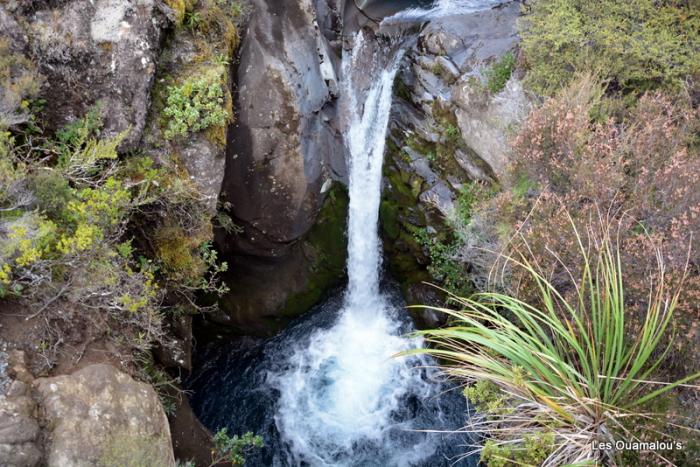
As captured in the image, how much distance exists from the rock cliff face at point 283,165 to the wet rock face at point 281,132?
17mm

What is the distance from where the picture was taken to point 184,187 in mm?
6160


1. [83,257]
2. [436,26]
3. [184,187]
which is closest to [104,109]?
[184,187]

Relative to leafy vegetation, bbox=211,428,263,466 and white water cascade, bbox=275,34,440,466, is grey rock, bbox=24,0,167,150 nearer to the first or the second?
leafy vegetation, bbox=211,428,263,466

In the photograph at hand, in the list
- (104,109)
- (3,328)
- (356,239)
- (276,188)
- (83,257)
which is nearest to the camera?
(3,328)

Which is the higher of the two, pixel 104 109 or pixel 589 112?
pixel 589 112

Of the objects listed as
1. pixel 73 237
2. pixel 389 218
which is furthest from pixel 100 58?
pixel 389 218

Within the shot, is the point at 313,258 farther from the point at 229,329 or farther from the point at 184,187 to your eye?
the point at 184,187

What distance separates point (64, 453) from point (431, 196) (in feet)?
20.9

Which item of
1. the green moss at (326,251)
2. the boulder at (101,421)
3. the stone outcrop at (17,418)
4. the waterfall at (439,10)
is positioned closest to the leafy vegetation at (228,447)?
the boulder at (101,421)

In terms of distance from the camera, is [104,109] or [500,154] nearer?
[104,109]

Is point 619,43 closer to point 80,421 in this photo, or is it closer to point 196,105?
point 196,105

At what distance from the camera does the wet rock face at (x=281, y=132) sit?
25.3 ft

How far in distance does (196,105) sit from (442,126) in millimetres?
4066

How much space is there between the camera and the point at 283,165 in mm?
8086
